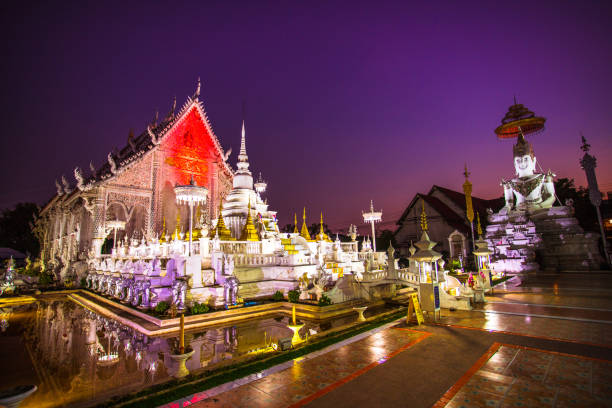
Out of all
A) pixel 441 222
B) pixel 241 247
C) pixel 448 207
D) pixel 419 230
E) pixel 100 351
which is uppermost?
pixel 448 207

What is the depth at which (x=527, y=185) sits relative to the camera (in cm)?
2780

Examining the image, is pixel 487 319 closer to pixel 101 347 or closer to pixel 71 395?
pixel 71 395

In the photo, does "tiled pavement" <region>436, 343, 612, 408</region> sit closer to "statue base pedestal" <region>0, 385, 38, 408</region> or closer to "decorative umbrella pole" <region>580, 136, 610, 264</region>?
"statue base pedestal" <region>0, 385, 38, 408</region>

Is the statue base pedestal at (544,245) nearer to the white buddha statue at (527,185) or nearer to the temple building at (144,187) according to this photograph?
the white buddha statue at (527,185)

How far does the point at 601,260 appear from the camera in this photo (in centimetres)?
2241

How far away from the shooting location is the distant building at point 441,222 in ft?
97.0

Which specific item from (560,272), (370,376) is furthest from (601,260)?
(370,376)

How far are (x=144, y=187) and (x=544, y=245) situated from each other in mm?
31969

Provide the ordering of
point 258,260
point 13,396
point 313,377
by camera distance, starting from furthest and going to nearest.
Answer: point 258,260 < point 313,377 < point 13,396

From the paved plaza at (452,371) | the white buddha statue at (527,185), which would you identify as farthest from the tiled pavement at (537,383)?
the white buddha statue at (527,185)

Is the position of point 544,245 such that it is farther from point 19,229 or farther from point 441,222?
point 19,229

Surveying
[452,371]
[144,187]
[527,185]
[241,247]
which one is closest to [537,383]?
[452,371]

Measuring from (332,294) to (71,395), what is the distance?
812 cm

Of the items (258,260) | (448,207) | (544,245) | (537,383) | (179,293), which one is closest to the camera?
(537,383)
